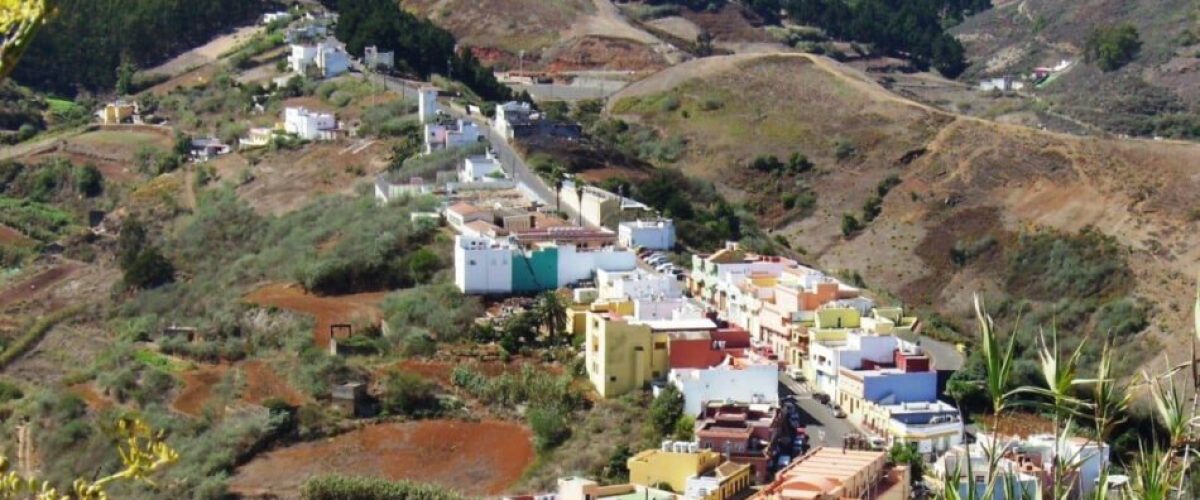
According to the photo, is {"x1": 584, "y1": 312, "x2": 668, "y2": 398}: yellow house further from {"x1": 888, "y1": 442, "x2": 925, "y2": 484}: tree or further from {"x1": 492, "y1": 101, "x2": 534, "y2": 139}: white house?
{"x1": 492, "y1": 101, "x2": 534, "y2": 139}: white house

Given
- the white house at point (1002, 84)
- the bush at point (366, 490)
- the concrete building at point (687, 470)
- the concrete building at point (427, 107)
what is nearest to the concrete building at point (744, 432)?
the concrete building at point (687, 470)

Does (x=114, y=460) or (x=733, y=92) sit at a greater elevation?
(x=733, y=92)

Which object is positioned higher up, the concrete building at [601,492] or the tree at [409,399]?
the tree at [409,399]

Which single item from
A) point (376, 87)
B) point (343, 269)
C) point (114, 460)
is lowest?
point (114, 460)

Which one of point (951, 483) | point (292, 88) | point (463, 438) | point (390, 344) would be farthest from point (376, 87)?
point (951, 483)

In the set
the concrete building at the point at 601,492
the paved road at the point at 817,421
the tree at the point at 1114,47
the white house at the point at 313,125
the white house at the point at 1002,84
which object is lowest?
the concrete building at the point at 601,492

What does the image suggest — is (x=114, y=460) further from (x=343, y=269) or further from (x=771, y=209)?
(x=771, y=209)

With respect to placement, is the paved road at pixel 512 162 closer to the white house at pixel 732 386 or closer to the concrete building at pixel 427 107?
the concrete building at pixel 427 107

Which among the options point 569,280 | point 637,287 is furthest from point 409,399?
point 569,280
